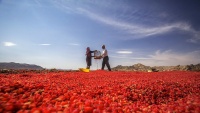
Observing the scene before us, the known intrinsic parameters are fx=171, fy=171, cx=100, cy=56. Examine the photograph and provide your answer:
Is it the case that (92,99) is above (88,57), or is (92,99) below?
below

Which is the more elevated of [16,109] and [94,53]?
[94,53]

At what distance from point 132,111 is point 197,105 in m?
1.68

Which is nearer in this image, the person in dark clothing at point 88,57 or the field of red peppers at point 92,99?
the field of red peppers at point 92,99

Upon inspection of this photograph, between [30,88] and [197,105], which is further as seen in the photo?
[30,88]

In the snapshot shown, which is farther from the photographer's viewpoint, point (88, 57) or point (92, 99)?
point (88, 57)

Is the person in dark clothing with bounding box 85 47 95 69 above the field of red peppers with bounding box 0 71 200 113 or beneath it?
above

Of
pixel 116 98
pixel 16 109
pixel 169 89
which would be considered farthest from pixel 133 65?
pixel 16 109

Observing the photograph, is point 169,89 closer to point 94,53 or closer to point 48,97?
point 48,97

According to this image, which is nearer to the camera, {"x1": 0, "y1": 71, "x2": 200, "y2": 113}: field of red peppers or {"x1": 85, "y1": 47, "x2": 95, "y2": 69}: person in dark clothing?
{"x1": 0, "y1": 71, "x2": 200, "y2": 113}: field of red peppers

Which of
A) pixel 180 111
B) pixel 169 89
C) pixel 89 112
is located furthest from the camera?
pixel 169 89

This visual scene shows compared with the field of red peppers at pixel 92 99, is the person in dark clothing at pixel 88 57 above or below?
above

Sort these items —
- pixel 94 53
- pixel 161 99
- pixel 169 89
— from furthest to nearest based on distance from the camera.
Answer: pixel 94 53 → pixel 169 89 → pixel 161 99

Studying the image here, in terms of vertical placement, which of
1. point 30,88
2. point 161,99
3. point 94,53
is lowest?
point 161,99

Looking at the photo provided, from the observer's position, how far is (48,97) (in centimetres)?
524
